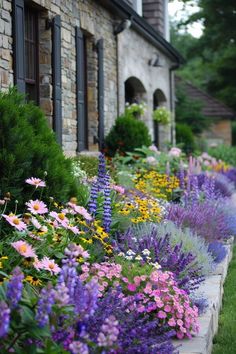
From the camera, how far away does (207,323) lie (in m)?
4.09

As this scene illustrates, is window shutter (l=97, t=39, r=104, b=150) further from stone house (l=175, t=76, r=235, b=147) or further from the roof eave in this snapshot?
stone house (l=175, t=76, r=235, b=147)

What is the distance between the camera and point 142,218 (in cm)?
588

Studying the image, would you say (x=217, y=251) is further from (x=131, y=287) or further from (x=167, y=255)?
(x=131, y=287)

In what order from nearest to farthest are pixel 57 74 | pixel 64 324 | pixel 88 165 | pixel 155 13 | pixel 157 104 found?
pixel 64 324, pixel 57 74, pixel 88 165, pixel 155 13, pixel 157 104

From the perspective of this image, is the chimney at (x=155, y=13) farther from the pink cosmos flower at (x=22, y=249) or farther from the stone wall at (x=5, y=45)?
the pink cosmos flower at (x=22, y=249)

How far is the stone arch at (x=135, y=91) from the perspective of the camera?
48.8 ft

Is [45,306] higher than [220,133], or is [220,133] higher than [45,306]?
[220,133]

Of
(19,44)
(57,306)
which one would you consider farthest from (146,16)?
(57,306)

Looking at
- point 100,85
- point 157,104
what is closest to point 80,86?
point 100,85

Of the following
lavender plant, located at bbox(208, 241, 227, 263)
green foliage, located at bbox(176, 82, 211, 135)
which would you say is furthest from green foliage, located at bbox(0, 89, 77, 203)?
green foliage, located at bbox(176, 82, 211, 135)

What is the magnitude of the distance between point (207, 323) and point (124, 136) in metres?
7.77

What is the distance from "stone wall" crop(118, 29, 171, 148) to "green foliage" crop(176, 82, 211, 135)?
10.4 m

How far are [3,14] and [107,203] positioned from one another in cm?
321

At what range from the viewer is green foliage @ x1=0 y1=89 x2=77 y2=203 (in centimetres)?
459
